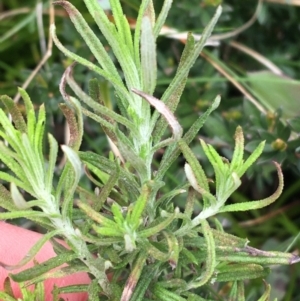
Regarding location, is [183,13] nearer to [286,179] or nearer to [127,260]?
[286,179]

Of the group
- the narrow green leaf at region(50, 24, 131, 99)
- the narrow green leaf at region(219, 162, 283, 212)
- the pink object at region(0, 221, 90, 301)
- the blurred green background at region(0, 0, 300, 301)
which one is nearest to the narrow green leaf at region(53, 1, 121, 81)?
the narrow green leaf at region(50, 24, 131, 99)

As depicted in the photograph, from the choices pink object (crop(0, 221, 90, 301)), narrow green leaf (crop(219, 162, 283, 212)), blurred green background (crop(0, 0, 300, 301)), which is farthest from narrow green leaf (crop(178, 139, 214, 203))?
blurred green background (crop(0, 0, 300, 301))

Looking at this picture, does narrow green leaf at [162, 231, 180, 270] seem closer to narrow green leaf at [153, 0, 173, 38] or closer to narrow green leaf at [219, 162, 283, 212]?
narrow green leaf at [219, 162, 283, 212]

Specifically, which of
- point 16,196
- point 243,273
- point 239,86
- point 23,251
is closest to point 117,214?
point 16,196

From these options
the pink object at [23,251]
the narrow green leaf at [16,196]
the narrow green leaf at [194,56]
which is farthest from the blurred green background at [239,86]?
the narrow green leaf at [16,196]

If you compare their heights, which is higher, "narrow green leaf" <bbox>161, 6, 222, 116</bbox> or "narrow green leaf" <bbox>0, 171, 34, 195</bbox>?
"narrow green leaf" <bbox>161, 6, 222, 116</bbox>

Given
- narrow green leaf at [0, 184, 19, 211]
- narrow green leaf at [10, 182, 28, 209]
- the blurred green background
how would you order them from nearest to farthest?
narrow green leaf at [10, 182, 28, 209], narrow green leaf at [0, 184, 19, 211], the blurred green background

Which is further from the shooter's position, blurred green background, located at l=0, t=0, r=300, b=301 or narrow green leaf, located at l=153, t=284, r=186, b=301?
blurred green background, located at l=0, t=0, r=300, b=301

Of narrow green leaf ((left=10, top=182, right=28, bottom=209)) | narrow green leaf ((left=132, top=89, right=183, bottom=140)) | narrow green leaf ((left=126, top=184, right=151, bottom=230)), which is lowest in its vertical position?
narrow green leaf ((left=10, top=182, right=28, bottom=209))

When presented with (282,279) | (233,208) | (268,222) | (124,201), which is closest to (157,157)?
(268,222)

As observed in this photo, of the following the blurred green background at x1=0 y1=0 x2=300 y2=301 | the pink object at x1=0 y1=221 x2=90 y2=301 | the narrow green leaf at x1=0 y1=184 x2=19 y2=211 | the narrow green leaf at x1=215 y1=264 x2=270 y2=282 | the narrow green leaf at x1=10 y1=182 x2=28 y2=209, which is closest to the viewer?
the narrow green leaf at x1=10 y1=182 x2=28 y2=209
